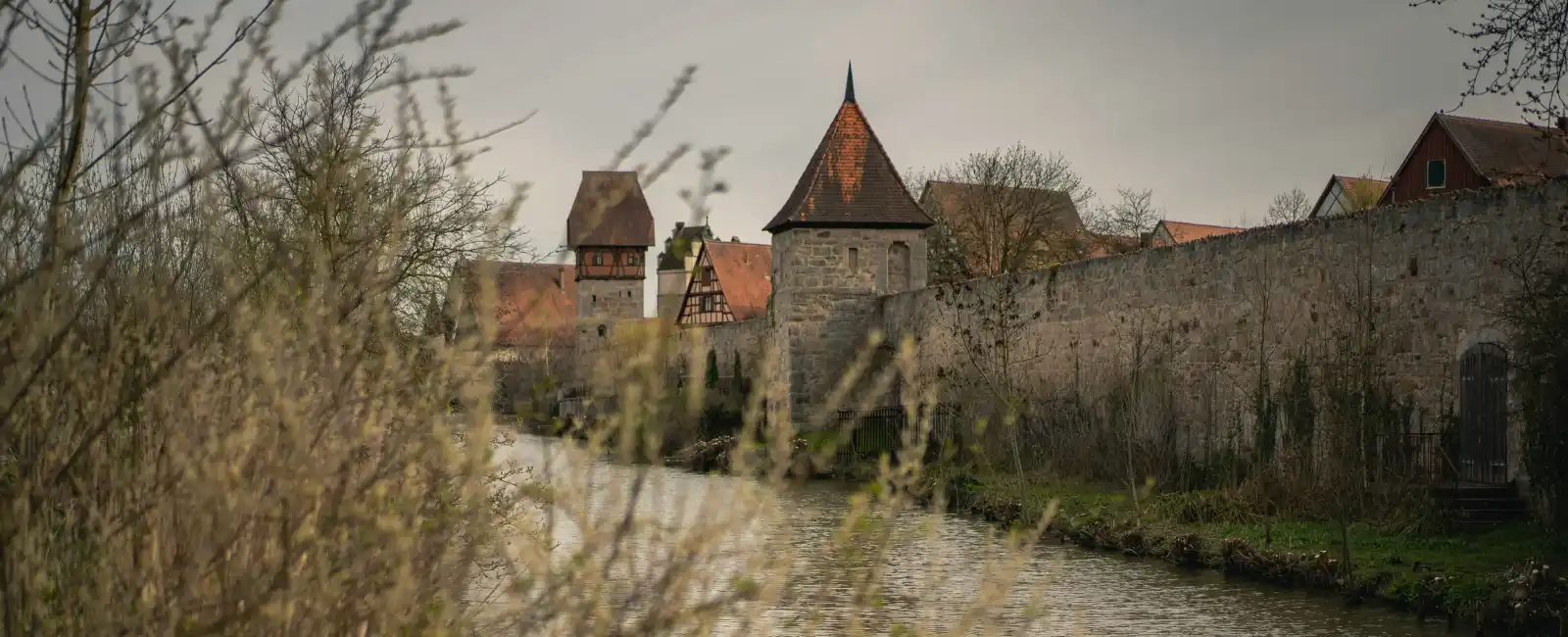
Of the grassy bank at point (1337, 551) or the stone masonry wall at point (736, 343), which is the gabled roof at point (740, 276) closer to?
the stone masonry wall at point (736, 343)

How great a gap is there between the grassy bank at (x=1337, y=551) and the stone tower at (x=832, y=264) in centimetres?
968

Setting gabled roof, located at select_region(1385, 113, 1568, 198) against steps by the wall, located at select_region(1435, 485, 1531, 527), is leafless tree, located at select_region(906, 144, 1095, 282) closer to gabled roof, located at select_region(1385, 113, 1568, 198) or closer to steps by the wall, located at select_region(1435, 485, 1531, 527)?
gabled roof, located at select_region(1385, 113, 1568, 198)

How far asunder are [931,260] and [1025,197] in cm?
308

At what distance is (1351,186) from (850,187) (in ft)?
74.6

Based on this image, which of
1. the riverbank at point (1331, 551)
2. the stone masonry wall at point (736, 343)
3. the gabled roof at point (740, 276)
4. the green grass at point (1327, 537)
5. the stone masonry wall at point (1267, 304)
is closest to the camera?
the riverbank at point (1331, 551)

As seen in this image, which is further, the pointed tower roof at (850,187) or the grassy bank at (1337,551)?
the pointed tower roof at (850,187)

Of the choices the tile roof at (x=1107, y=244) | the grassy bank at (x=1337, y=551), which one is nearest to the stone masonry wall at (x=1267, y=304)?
the grassy bank at (x=1337, y=551)

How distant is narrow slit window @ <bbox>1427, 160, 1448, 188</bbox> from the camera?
31594mm

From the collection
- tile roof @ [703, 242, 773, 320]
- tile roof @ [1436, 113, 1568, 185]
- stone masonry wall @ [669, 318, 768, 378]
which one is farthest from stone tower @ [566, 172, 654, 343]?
tile roof @ [1436, 113, 1568, 185]

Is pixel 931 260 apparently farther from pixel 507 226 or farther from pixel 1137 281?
pixel 507 226

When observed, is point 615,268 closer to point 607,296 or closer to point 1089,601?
point 607,296

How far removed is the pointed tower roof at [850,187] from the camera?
24094 millimetres

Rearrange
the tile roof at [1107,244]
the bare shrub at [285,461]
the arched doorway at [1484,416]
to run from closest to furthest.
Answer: the bare shrub at [285,461] < the arched doorway at [1484,416] < the tile roof at [1107,244]

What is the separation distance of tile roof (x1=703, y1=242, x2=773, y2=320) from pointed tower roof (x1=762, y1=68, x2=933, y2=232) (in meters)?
19.3
